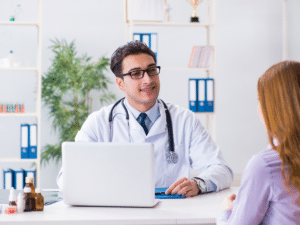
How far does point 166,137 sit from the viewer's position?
2.03 m

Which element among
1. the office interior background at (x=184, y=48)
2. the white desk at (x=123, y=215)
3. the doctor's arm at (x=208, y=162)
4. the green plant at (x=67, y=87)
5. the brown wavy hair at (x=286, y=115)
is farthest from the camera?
the office interior background at (x=184, y=48)

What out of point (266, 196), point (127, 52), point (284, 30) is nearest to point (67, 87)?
point (127, 52)

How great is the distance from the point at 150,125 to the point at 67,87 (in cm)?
218

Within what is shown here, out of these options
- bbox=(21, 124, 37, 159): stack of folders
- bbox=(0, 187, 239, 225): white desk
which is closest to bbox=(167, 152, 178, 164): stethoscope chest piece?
bbox=(0, 187, 239, 225): white desk

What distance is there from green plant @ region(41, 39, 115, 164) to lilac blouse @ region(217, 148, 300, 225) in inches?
124

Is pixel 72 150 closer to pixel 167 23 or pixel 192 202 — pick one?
pixel 192 202

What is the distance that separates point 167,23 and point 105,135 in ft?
6.16

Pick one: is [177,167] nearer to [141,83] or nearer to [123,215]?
[141,83]

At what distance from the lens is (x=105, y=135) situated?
6.85 ft

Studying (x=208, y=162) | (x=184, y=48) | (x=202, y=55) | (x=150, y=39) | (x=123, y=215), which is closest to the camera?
(x=123, y=215)

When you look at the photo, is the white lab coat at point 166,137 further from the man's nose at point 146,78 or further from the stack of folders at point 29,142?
the stack of folders at point 29,142

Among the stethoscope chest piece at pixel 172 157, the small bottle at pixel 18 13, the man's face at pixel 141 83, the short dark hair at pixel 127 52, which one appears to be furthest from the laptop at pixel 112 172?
the small bottle at pixel 18 13

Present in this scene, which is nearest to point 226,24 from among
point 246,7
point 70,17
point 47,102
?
point 246,7

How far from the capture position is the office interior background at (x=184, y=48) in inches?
175
